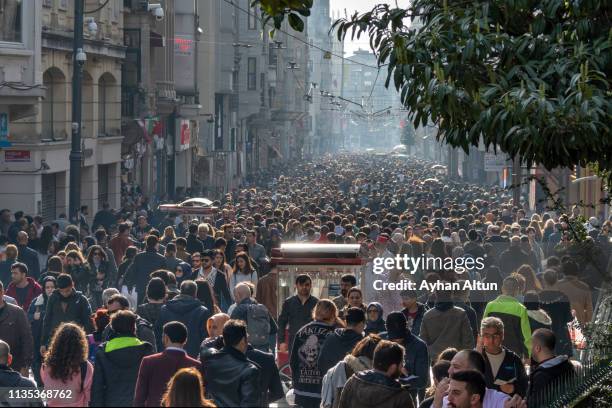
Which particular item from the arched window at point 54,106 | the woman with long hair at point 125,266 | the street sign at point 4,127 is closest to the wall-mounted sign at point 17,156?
the arched window at point 54,106

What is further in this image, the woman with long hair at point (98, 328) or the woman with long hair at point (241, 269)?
the woman with long hair at point (241, 269)

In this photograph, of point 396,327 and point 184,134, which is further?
point 184,134

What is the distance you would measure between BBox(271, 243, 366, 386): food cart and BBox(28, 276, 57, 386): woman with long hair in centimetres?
271

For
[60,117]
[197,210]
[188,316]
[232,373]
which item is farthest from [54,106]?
[232,373]

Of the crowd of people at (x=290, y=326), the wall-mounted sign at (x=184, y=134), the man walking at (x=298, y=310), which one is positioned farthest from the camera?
the wall-mounted sign at (x=184, y=134)

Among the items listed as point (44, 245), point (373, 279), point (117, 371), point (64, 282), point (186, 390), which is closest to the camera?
point (186, 390)

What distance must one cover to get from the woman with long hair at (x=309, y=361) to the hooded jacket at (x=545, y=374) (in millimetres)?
2200

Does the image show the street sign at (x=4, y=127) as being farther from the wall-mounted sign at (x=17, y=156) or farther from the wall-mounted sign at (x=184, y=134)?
the wall-mounted sign at (x=184, y=134)

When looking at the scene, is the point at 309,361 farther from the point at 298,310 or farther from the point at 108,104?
the point at 108,104

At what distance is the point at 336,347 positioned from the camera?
11602 mm

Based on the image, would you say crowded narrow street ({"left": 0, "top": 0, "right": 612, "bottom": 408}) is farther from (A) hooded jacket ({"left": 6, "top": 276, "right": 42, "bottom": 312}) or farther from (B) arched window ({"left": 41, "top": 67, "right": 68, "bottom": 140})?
(B) arched window ({"left": 41, "top": 67, "right": 68, "bottom": 140})

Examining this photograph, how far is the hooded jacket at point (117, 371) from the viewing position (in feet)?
32.5

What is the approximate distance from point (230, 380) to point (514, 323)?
4468 mm

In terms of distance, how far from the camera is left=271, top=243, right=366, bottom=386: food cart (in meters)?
16.5
